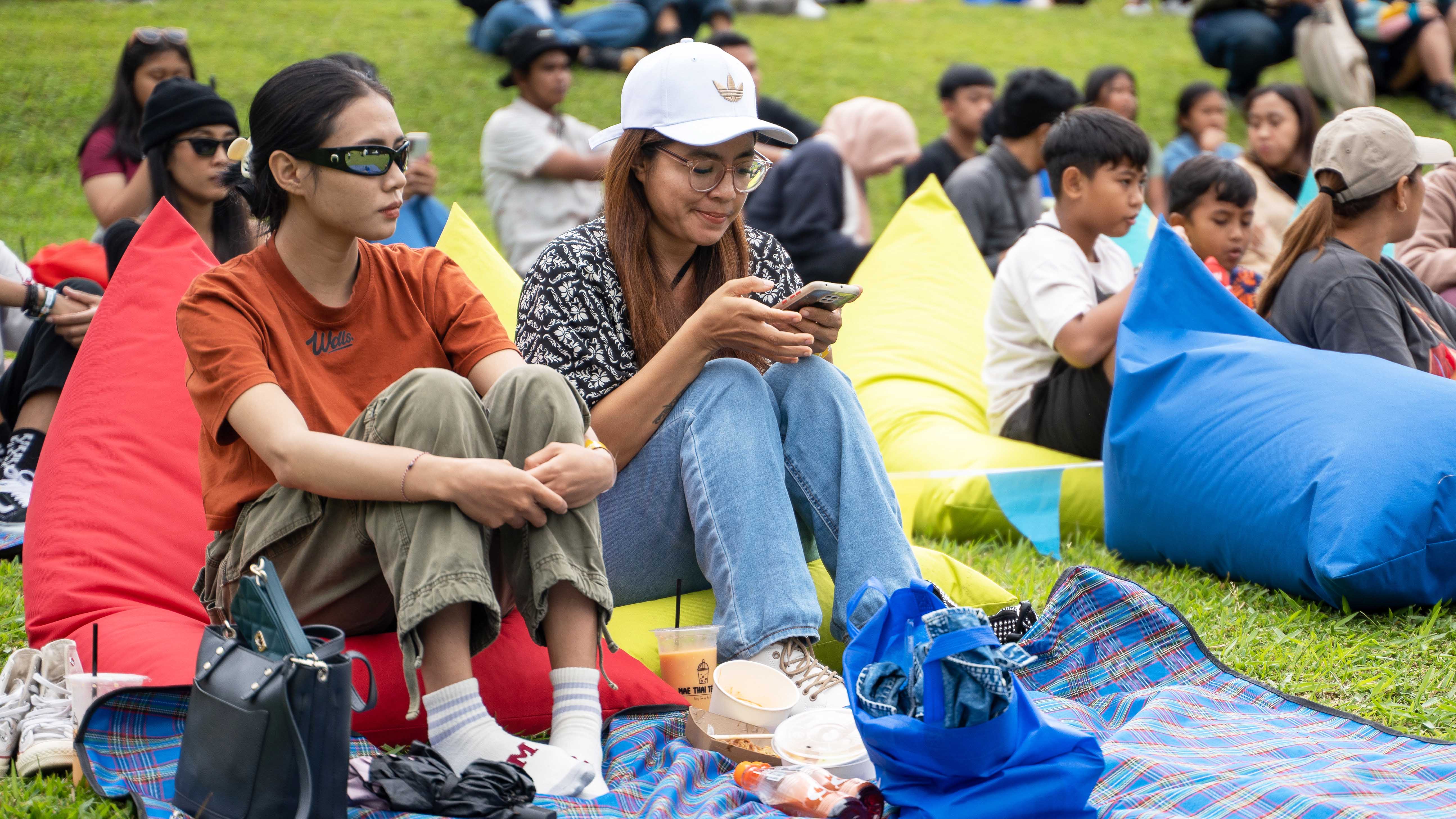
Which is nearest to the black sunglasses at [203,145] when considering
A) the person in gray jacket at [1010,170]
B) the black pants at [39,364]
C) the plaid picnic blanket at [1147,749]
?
the black pants at [39,364]

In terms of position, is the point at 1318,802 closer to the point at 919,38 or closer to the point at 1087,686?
the point at 1087,686

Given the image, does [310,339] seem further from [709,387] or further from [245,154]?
[709,387]

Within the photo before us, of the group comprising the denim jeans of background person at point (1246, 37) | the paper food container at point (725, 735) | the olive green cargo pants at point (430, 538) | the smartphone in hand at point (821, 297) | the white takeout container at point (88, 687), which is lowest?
the paper food container at point (725, 735)

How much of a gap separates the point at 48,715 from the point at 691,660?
42.3 inches

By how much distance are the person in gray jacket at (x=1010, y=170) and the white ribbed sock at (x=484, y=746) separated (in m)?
3.78

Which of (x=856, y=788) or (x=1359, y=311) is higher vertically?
(x=1359, y=311)

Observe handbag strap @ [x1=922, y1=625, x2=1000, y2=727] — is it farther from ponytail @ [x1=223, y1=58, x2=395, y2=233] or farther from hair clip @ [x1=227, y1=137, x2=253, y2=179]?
hair clip @ [x1=227, y1=137, x2=253, y2=179]

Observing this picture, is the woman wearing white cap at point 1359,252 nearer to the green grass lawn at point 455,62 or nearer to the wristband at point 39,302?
the green grass lawn at point 455,62

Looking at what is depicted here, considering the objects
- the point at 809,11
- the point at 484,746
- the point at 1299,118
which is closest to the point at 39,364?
the point at 484,746

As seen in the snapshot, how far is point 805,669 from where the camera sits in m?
2.30

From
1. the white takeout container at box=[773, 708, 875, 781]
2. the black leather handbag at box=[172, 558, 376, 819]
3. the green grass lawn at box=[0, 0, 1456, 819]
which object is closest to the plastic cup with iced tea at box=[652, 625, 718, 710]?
the white takeout container at box=[773, 708, 875, 781]

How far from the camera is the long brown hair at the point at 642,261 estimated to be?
2.66 meters

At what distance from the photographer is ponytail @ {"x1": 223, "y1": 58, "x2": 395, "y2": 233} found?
2.25 m

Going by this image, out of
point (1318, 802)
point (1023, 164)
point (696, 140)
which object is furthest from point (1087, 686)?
point (1023, 164)
